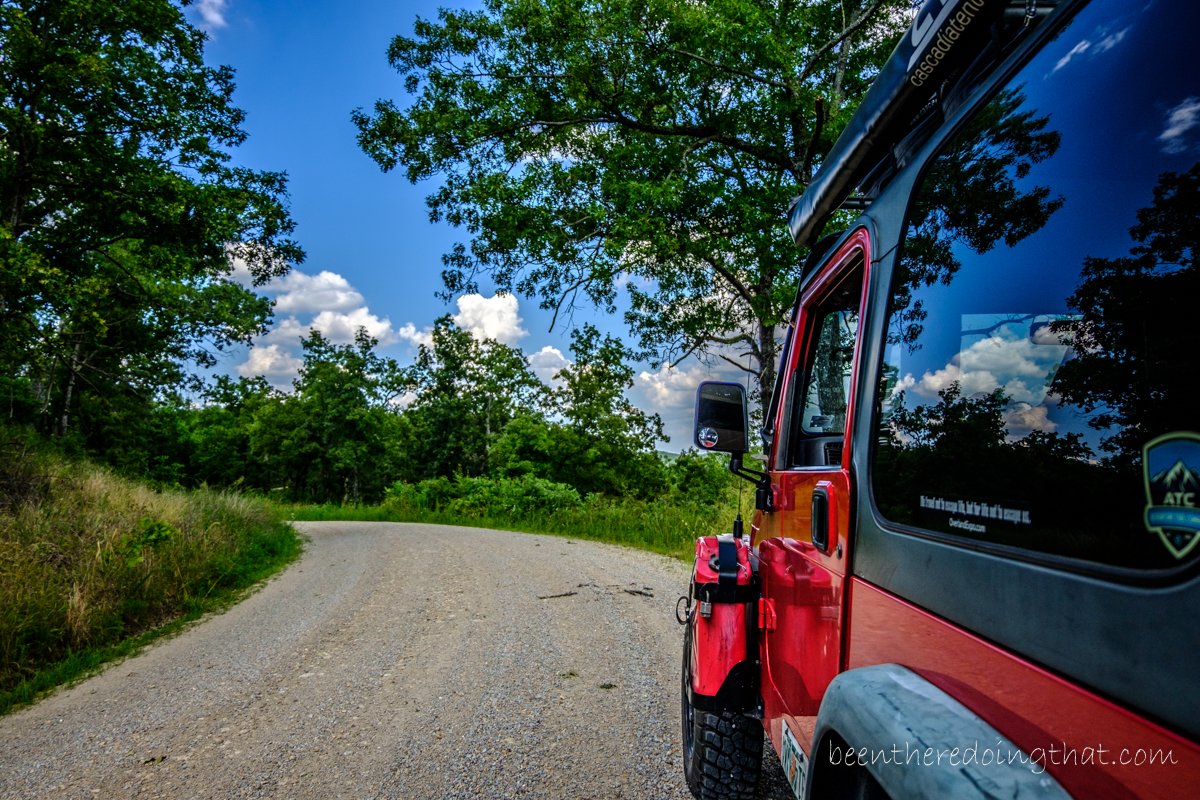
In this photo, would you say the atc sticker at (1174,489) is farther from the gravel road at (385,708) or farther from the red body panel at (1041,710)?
the gravel road at (385,708)

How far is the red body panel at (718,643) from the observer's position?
253cm

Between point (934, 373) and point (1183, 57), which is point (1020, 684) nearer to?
point (934, 373)

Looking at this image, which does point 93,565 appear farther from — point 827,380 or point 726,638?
point 827,380

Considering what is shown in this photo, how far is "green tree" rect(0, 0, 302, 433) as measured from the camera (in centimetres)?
1080

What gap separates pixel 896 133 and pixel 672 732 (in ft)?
11.3

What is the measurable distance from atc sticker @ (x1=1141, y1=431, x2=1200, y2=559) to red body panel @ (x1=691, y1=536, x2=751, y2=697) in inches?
76.5

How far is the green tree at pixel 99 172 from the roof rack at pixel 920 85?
11.9 meters

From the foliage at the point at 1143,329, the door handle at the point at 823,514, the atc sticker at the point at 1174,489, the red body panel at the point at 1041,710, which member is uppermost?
the foliage at the point at 1143,329

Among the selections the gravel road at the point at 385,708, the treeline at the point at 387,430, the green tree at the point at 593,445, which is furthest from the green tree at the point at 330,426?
the gravel road at the point at 385,708

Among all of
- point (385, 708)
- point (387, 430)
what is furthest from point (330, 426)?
point (385, 708)

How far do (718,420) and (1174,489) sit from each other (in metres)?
1.86

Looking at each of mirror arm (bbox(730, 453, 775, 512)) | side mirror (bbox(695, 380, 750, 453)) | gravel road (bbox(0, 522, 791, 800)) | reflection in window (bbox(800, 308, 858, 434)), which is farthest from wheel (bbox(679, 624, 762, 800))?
reflection in window (bbox(800, 308, 858, 434))

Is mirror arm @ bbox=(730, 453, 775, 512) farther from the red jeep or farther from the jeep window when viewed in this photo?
the red jeep

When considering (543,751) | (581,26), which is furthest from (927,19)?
(581,26)
